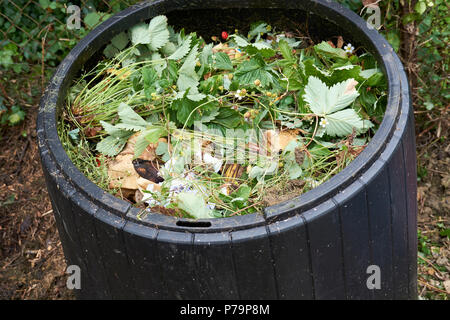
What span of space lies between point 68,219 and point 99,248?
0.12 m

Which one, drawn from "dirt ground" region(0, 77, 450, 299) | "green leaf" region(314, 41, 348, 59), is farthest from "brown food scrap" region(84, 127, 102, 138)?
"dirt ground" region(0, 77, 450, 299)

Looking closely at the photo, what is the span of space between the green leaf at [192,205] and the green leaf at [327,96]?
1.33 feet

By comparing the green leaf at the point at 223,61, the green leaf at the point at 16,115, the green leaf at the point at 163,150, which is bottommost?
the green leaf at the point at 163,150

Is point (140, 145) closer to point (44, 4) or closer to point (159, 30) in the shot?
point (159, 30)

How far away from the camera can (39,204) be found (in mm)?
2449

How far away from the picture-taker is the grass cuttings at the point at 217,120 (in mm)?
1449

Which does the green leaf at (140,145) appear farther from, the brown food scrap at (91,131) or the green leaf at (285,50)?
the green leaf at (285,50)

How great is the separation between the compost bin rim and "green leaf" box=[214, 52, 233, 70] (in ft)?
0.67

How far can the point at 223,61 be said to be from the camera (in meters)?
1.69

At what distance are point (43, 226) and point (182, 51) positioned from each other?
112 centimetres

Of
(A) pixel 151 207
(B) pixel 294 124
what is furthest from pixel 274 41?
(A) pixel 151 207

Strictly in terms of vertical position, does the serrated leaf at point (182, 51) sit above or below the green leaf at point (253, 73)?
above

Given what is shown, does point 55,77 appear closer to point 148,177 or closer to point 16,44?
point 148,177

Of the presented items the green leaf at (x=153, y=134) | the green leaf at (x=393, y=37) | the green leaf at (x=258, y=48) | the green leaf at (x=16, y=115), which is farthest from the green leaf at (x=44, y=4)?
the green leaf at (x=393, y=37)
